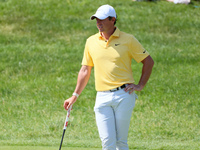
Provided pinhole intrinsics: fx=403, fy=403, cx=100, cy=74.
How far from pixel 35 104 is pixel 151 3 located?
11.3m

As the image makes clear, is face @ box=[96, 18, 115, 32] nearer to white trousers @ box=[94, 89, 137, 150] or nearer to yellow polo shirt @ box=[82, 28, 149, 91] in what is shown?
yellow polo shirt @ box=[82, 28, 149, 91]

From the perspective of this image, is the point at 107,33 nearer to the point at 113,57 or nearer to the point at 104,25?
the point at 104,25

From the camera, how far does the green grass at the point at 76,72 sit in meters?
8.62

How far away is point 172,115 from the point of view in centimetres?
969

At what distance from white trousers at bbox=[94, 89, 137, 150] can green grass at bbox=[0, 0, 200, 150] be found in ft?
7.32

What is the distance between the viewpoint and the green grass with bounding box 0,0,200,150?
862cm

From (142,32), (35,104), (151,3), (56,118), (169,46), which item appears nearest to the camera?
(56,118)

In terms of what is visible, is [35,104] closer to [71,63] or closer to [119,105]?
[71,63]

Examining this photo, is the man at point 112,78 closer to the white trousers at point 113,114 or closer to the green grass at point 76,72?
the white trousers at point 113,114

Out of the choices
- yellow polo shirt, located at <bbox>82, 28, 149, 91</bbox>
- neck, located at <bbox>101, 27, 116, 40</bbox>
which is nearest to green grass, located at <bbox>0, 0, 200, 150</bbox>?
yellow polo shirt, located at <bbox>82, 28, 149, 91</bbox>

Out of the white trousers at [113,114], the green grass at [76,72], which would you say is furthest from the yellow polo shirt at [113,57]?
the green grass at [76,72]

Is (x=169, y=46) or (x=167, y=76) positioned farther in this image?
(x=169, y=46)

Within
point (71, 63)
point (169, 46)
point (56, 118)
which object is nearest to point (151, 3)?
point (169, 46)

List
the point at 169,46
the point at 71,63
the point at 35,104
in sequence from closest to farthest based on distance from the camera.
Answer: the point at 35,104, the point at 71,63, the point at 169,46
